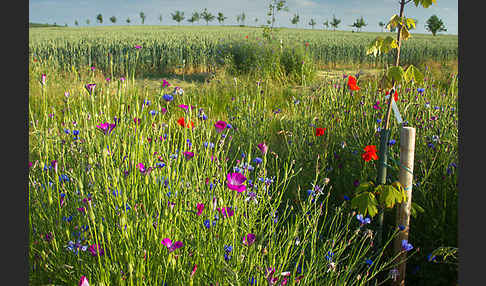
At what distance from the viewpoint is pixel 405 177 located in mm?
1913

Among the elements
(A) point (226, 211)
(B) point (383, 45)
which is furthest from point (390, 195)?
(A) point (226, 211)

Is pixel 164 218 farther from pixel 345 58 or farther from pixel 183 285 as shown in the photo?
pixel 345 58

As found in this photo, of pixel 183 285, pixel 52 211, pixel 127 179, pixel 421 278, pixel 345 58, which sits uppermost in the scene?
pixel 345 58

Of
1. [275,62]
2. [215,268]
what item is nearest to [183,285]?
[215,268]

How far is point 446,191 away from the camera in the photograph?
7.21ft

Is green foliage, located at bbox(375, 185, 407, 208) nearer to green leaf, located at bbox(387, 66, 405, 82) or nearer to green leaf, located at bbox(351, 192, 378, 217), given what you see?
green leaf, located at bbox(351, 192, 378, 217)

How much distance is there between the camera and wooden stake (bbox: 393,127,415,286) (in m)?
1.86

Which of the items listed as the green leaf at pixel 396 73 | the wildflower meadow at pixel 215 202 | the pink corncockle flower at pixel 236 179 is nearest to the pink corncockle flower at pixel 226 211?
the wildflower meadow at pixel 215 202

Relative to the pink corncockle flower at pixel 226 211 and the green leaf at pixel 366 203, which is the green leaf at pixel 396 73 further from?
the pink corncockle flower at pixel 226 211

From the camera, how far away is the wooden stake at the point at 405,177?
1.86 meters

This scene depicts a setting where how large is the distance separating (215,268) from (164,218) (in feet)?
0.84

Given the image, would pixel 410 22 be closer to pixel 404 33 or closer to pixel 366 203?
pixel 404 33

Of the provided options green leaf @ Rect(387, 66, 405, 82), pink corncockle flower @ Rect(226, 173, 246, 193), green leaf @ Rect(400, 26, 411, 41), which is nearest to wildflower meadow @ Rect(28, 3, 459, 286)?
pink corncockle flower @ Rect(226, 173, 246, 193)

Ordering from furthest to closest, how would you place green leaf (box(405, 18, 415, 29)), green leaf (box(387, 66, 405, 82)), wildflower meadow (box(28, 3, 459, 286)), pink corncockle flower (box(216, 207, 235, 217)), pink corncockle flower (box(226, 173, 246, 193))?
1. green leaf (box(405, 18, 415, 29))
2. green leaf (box(387, 66, 405, 82))
3. wildflower meadow (box(28, 3, 459, 286))
4. pink corncockle flower (box(216, 207, 235, 217))
5. pink corncockle flower (box(226, 173, 246, 193))
